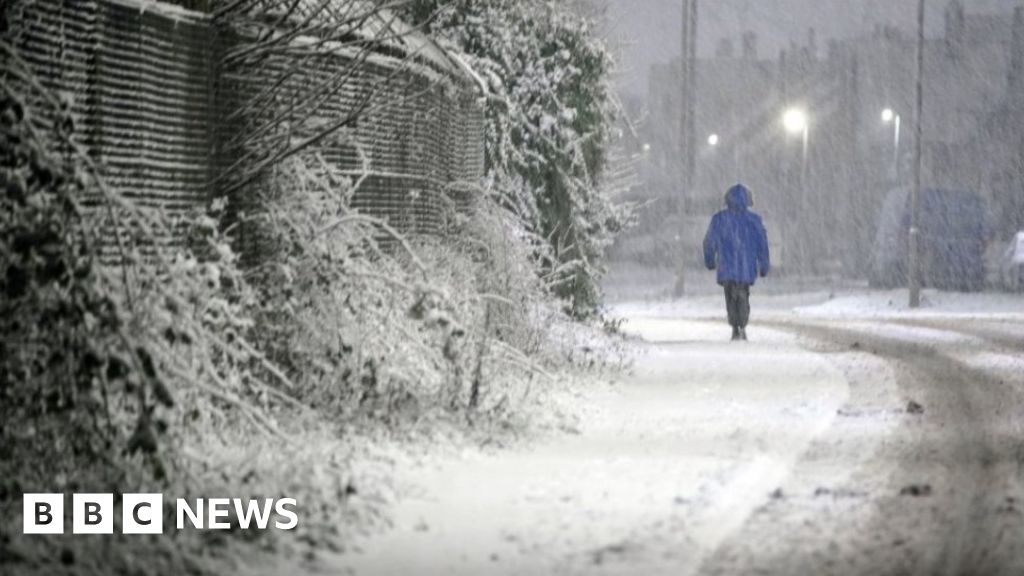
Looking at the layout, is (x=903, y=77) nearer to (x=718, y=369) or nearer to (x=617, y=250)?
(x=617, y=250)

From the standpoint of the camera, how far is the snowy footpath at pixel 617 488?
296 inches

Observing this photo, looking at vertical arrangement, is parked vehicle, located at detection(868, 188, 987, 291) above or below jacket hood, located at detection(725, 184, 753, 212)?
below

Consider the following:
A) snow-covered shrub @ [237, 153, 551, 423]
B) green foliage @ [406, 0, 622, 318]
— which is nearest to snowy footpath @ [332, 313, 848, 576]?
snow-covered shrub @ [237, 153, 551, 423]

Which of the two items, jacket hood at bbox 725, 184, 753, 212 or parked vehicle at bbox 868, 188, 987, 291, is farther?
parked vehicle at bbox 868, 188, 987, 291

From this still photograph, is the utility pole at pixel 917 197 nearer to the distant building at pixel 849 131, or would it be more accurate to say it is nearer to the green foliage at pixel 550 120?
the green foliage at pixel 550 120

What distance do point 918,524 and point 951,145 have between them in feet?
223

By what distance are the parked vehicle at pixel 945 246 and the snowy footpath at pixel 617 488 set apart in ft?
105

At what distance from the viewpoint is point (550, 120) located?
2209 centimetres

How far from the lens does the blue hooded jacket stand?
832 inches

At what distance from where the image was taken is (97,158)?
1077 centimetres

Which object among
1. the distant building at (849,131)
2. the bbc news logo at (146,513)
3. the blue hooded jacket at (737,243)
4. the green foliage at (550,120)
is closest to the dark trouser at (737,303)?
the blue hooded jacket at (737,243)

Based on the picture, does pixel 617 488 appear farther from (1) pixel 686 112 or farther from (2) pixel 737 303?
(1) pixel 686 112

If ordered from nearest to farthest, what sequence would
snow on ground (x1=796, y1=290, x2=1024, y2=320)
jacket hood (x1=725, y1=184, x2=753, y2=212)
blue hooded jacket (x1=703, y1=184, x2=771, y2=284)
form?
blue hooded jacket (x1=703, y1=184, x2=771, y2=284) < jacket hood (x1=725, y1=184, x2=753, y2=212) < snow on ground (x1=796, y1=290, x2=1024, y2=320)

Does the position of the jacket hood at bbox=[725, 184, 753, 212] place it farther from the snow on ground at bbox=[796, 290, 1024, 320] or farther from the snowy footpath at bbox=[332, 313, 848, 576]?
the snow on ground at bbox=[796, 290, 1024, 320]
